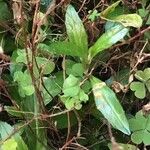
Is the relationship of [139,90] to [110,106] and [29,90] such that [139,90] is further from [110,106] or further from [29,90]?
[29,90]

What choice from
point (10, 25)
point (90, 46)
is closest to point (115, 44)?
point (90, 46)

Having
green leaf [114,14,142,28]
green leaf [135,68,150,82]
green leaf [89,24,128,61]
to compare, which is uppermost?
green leaf [114,14,142,28]

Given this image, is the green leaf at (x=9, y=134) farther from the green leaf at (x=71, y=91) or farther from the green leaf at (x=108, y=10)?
the green leaf at (x=108, y=10)

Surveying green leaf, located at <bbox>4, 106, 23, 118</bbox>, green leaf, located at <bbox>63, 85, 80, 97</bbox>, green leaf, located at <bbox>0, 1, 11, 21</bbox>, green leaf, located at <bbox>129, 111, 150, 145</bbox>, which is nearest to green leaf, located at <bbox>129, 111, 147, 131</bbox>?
green leaf, located at <bbox>129, 111, 150, 145</bbox>

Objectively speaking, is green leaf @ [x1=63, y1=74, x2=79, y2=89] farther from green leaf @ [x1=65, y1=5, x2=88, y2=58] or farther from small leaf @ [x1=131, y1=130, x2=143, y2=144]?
small leaf @ [x1=131, y1=130, x2=143, y2=144]

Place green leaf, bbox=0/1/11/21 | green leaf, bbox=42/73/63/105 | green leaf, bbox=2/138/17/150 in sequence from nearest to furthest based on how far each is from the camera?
1. green leaf, bbox=2/138/17/150
2. green leaf, bbox=42/73/63/105
3. green leaf, bbox=0/1/11/21

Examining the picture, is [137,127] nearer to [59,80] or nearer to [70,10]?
[59,80]

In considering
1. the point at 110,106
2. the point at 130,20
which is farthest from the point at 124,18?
the point at 110,106
